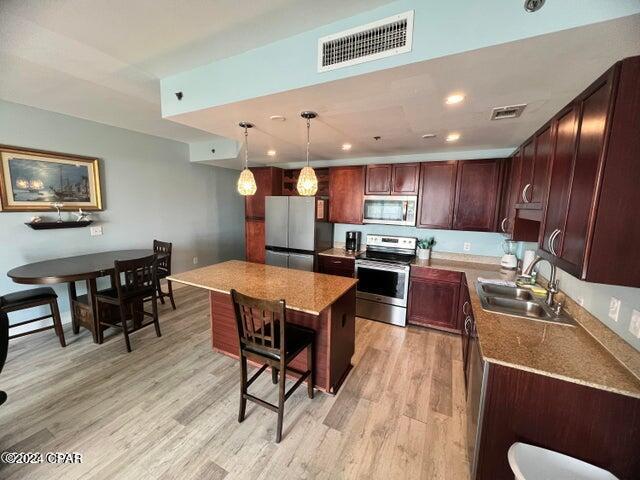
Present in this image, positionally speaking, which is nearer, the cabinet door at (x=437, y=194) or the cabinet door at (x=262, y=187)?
the cabinet door at (x=437, y=194)

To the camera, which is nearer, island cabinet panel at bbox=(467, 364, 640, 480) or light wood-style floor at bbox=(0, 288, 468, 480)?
island cabinet panel at bbox=(467, 364, 640, 480)

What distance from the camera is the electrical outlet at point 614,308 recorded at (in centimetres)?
138

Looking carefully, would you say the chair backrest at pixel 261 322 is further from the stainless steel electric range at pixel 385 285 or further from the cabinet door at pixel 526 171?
the cabinet door at pixel 526 171

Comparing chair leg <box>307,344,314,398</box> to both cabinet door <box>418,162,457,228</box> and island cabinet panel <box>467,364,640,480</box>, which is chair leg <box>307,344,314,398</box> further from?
cabinet door <box>418,162,457,228</box>

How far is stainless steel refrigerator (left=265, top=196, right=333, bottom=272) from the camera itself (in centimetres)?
377

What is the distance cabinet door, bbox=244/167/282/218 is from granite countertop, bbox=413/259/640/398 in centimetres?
356

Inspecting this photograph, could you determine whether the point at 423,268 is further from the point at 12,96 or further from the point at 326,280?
the point at 12,96

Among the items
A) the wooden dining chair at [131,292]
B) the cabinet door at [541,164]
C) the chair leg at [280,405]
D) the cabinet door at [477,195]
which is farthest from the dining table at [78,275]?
the cabinet door at [477,195]

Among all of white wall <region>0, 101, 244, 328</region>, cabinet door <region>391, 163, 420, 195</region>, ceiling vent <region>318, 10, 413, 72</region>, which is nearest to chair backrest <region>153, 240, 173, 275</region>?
white wall <region>0, 101, 244, 328</region>

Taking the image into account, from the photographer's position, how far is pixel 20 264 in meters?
2.88

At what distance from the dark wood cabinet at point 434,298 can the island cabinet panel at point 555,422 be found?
1901 millimetres

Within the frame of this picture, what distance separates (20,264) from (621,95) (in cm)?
500

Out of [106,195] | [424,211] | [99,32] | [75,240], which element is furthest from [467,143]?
[75,240]

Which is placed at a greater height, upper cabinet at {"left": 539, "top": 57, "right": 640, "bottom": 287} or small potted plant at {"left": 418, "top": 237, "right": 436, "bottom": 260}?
upper cabinet at {"left": 539, "top": 57, "right": 640, "bottom": 287}
